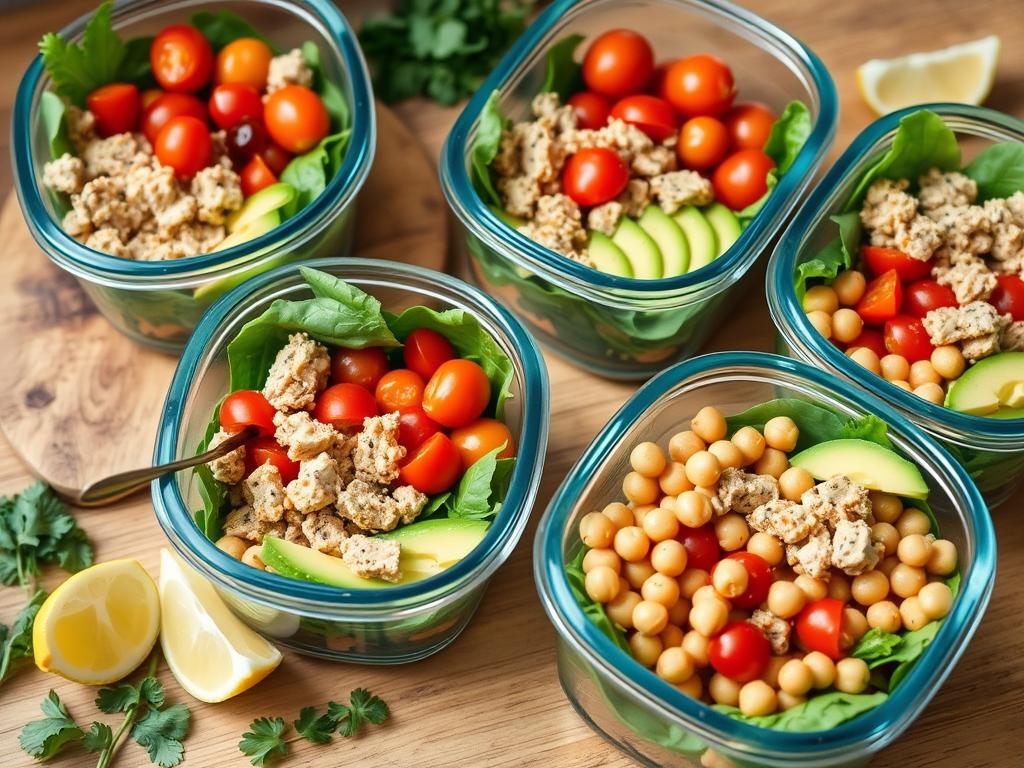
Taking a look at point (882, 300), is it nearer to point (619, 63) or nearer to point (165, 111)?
point (619, 63)

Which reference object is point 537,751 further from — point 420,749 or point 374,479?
point 374,479

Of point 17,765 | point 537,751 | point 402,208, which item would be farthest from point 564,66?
point 17,765

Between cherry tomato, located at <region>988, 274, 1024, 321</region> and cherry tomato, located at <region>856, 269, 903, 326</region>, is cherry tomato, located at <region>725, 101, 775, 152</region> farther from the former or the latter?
cherry tomato, located at <region>988, 274, 1024, 321</region>

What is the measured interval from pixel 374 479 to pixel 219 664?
45 cm

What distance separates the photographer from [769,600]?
205cm

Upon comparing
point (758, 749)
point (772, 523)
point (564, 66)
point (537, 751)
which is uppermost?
point (564, 66)

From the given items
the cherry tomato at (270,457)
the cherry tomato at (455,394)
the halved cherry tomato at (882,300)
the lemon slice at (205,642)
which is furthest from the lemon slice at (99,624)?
the halved cherry tomato at (882,300)

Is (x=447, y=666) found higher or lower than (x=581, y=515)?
lower

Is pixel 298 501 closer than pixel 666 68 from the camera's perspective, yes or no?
Yes

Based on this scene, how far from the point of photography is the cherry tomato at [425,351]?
2.32 meters

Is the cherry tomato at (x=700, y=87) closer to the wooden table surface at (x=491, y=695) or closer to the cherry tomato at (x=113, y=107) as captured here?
the wooden table surface at (x=491, y=695)

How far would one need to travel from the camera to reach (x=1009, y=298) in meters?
2.38

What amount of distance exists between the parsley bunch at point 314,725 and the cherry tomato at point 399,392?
1.80 feet

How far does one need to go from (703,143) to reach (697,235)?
23 centimetres
